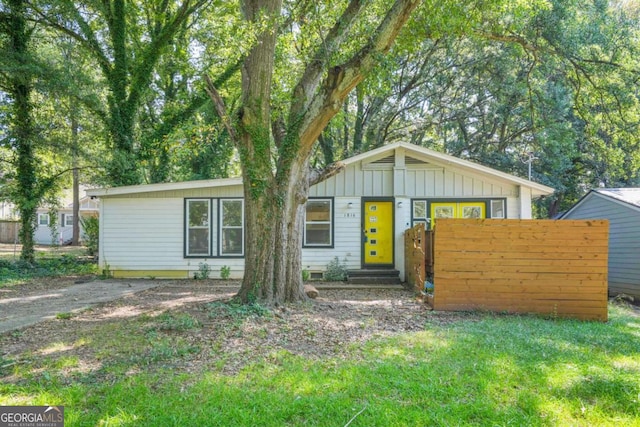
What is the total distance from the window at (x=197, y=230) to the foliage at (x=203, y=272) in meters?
0.34

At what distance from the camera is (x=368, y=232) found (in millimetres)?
10578

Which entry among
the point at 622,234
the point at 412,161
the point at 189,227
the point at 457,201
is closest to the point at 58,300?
the point at 189,227

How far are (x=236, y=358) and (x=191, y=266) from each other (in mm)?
7213

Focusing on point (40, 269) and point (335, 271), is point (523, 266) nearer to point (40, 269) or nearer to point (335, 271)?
point (335, 271)

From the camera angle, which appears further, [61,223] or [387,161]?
[61,223]

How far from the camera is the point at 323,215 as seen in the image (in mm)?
10641

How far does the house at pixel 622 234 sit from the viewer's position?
9.42 metres

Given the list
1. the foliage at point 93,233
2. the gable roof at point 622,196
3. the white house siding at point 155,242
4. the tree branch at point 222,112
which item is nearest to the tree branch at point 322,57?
the tree branch at point 222,112

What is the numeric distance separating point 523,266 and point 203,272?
→ 7804 mm

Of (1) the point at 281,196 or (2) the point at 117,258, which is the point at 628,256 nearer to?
(1) the point at 281,196

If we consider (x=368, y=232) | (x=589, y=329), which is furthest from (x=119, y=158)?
(x=589, y=329)

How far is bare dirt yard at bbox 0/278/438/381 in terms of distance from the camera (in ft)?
13.1

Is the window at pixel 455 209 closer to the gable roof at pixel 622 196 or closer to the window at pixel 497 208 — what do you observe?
the window at pixel 497 208

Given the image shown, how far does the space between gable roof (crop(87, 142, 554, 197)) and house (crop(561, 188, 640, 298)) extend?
1.86m
